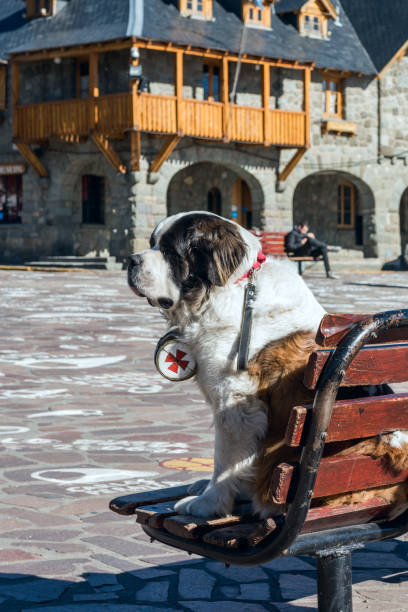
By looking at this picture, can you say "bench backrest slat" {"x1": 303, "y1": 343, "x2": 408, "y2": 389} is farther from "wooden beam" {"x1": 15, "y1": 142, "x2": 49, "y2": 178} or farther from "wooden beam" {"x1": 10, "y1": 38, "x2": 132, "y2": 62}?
"wooden beam" {"x1": 15, "y1": 142, "x2": 49, "y2": 178}

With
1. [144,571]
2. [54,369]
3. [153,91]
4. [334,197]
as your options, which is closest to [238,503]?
[144,571]

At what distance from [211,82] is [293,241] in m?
7.75

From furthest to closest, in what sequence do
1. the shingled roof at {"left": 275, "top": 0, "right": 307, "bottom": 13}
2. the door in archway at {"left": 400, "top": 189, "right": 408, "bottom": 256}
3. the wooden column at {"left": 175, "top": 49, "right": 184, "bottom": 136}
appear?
the door in archway at {"left": 400, "top": 189, "right": 408, "bottom": 256}
the shingled roof at {"left": 275, "top": 0, "right": 307, "bottom": 13}
the wooden column at {"left": 175, "top": 49, "right": 184, "bottom": 136}

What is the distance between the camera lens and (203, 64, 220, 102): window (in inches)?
1148

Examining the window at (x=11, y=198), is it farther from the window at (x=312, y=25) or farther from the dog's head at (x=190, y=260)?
the dog's head at (x=190, y=260)

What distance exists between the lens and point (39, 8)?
2894cm

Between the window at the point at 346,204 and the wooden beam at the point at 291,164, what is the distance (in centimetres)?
482

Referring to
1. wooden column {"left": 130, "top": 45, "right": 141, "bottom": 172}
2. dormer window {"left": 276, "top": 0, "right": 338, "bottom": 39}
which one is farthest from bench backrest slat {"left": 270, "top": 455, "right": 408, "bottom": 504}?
dormer window {"left": 276, "top": 0, "right": 338, "bottom": 39}

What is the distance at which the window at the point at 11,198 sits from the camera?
30750mm

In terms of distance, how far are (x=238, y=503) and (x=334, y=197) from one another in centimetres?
3187

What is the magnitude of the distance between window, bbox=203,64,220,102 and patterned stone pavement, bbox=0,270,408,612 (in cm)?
2033

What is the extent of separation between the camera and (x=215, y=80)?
1155 inches

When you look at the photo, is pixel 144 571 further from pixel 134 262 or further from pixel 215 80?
pixel 215 80

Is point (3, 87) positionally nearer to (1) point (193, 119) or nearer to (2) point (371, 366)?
(1) point (193, 119)
